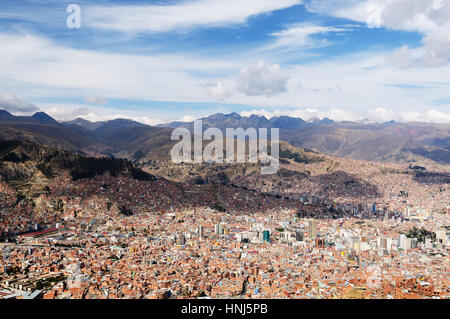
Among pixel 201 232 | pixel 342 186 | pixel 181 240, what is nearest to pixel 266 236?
pixel 201 232

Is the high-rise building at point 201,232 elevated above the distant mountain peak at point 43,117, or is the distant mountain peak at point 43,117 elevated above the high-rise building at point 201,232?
the distant mountain peak at point 43,117

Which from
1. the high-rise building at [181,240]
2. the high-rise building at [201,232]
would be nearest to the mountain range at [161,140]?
the high-rise building at [201,232]

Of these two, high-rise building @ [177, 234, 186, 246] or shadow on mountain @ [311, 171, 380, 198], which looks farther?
shadow on mountain @ [311, 171, 380, 198]

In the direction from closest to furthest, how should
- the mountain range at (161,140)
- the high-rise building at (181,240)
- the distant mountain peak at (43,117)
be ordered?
the high-rise building at (181,240) < the mountain range at (161,140) < the distant mountain peak at (43,117)

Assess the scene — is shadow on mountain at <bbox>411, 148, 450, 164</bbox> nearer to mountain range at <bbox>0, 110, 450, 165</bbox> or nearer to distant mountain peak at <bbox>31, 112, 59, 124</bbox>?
mountain range at <bbox>0, 110, 450, 165</bbox>

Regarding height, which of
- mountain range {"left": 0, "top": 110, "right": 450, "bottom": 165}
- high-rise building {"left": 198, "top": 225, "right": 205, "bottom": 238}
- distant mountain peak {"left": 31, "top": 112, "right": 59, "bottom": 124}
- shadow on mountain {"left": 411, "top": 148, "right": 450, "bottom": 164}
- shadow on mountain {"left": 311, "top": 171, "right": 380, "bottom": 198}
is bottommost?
shadow on mountain {"left": 311, "top": 171, "right": 380, "bottom": 198}

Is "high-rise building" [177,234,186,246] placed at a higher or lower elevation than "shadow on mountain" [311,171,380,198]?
higher

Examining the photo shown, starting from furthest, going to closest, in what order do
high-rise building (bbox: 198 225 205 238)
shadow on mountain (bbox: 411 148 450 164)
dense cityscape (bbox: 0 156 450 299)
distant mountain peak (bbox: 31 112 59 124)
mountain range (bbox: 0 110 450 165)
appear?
distant mountain peak (bbox: 31 112 59 124)
shadow on mountain (bbox: 411 148 450 164)
mountain range (bbox: 0 110 450 165)
high-rise building (bbox: 198 225 205 238)
dense cityscape (bbox: 0 156 450 299)

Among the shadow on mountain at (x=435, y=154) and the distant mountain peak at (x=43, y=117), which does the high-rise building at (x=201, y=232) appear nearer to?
the shadow on mountain at (x=435, y=154)

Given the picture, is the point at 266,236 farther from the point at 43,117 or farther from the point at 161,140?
the point at 43,117

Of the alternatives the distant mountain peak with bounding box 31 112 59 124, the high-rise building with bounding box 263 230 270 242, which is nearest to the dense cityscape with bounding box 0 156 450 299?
the high-rise building with bounding box 263 230 270 242
